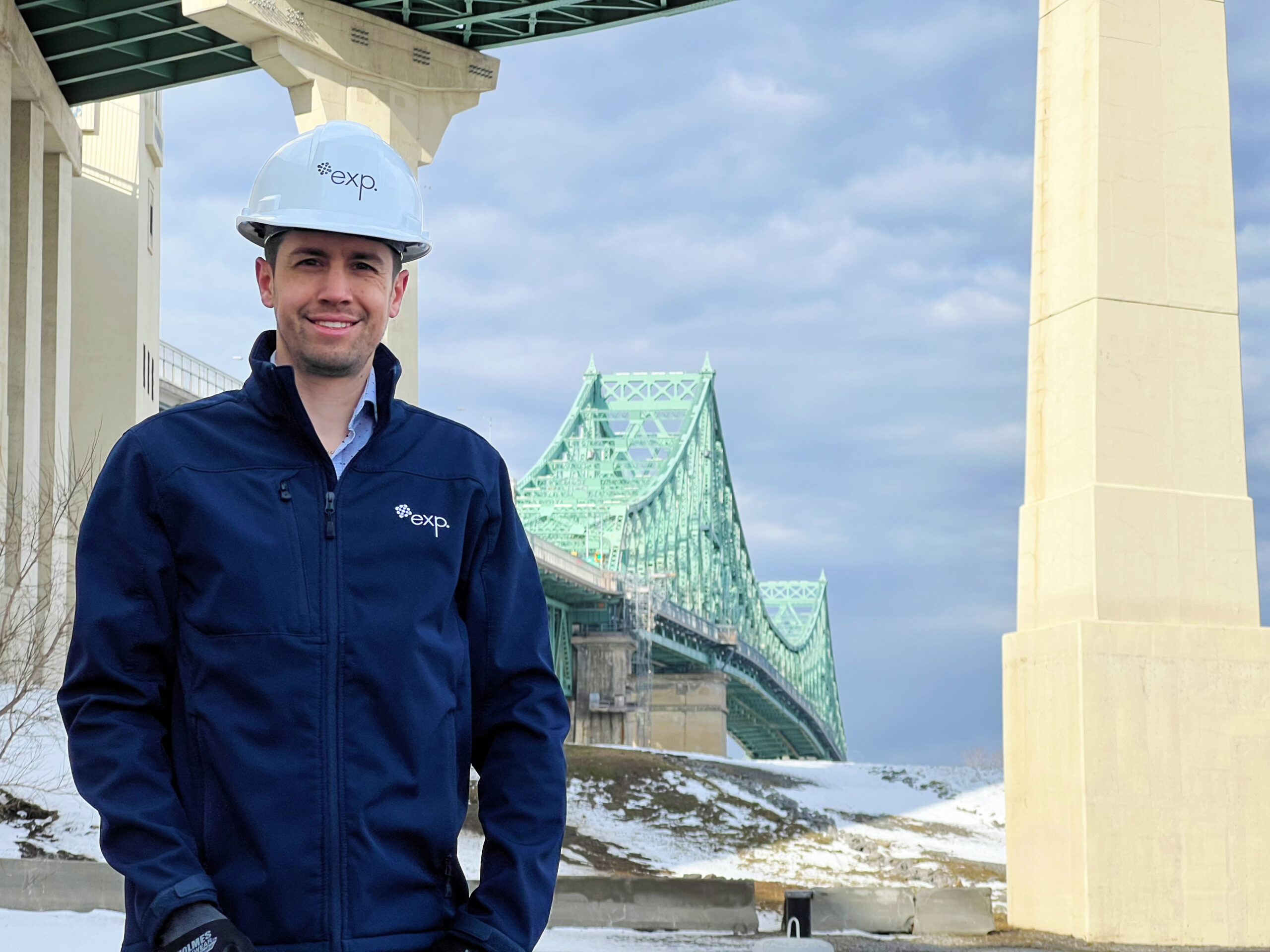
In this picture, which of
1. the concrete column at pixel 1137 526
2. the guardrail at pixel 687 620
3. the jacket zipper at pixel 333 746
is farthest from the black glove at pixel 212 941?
the guardrail at pixel 687 620

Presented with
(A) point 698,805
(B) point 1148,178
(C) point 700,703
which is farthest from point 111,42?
(C) point 700,703

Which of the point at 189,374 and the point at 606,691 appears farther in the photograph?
the point at 606,691

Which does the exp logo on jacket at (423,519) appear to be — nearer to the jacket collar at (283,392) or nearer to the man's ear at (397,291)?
the jacket collar at (283,392)

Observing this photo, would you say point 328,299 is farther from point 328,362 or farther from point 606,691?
point 606,691

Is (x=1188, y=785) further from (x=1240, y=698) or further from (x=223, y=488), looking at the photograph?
(x=223, y=488)

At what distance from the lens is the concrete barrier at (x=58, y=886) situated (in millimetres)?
10086

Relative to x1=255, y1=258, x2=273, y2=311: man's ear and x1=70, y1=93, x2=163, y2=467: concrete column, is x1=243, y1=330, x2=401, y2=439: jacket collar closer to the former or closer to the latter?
x1=255, y1=258, x2=273, y2=311: man's ear

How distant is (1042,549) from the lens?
12.6m

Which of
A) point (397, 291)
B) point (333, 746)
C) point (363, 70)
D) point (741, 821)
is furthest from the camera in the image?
point (741, 821)

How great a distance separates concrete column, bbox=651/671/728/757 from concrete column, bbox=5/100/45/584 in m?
44.8

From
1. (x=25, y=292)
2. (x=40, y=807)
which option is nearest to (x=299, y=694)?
(x=40, y=807)

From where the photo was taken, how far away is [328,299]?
2582 millimetres

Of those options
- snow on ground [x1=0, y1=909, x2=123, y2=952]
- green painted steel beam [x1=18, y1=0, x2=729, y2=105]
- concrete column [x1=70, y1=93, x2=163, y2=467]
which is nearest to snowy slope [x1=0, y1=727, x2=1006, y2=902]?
snow on ground [x1=0, y1=909, x2=123, y2=952]

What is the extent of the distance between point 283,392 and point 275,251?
0.28 metres
